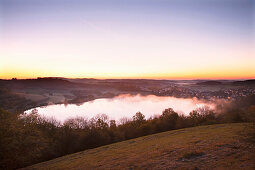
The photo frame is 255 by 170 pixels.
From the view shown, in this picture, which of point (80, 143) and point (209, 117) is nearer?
point (80, 143)

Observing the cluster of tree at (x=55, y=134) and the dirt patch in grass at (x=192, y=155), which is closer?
the dirt patch in grass at (x=192, y=155)

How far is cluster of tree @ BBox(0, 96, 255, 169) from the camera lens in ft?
78.4

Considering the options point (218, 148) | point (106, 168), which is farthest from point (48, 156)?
point (218, 148)

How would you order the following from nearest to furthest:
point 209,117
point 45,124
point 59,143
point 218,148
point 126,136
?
point 218,148
point 59,143
point 45,124
point 126,136
point 209,117

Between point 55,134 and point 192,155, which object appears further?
point 55,134

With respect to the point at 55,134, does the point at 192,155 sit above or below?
above

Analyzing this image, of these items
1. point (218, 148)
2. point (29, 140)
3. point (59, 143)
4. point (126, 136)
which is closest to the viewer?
point (218, 148)

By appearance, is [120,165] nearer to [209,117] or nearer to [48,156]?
[48,156]

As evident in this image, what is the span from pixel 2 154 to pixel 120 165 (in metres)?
16.7

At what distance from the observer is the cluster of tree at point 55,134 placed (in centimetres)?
2389

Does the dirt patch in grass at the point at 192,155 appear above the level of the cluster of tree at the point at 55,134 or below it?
above

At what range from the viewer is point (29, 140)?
25.3 m

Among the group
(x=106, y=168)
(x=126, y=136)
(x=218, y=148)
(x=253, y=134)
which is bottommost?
(x=126, y=136)

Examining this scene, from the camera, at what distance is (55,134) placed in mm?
44594
